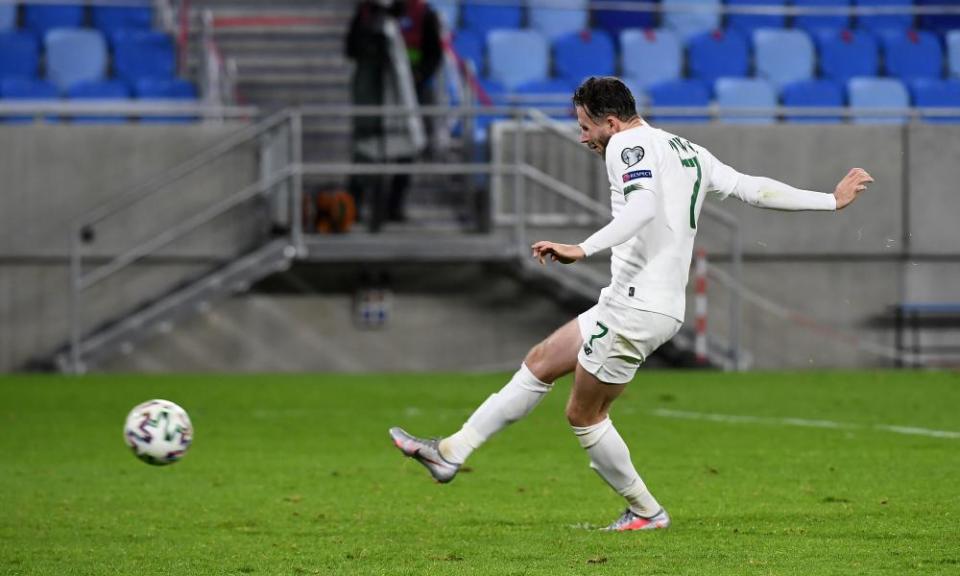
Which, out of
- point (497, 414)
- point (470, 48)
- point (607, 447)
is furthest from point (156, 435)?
point (470, 48)

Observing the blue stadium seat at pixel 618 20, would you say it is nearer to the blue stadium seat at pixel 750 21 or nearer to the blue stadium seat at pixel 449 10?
the blue stadium seat at pixel 750 21

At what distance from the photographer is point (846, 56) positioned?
22250mm

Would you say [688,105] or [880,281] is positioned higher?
[688,105]

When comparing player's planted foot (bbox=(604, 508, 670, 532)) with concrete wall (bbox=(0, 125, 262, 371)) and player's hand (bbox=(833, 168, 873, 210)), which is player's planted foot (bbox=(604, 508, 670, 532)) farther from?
concrete wall (bbox=(0, 125, 262, 371))

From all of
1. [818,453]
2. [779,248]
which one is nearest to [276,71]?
[779,248]

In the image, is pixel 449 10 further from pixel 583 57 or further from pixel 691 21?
pixel 691 21

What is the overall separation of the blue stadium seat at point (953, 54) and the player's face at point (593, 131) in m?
16.9

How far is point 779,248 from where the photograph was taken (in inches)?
738

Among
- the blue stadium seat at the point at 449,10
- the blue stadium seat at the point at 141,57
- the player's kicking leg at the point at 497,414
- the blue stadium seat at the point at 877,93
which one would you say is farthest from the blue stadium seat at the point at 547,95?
the player's kicking leg at the point at 497,414

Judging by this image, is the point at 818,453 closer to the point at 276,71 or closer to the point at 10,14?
the point at 276,71

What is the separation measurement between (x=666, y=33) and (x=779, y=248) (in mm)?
4310

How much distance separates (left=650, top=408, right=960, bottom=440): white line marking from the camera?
10.6m

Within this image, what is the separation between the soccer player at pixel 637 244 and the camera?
20.6ft

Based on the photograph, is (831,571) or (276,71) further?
(276,71)
